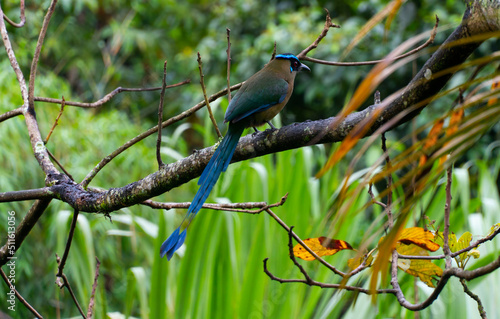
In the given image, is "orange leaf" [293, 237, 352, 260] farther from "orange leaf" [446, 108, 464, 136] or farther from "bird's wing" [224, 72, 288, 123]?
"bird's wing" [224, 72, 288, 123]

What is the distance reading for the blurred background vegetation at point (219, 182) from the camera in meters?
1.91

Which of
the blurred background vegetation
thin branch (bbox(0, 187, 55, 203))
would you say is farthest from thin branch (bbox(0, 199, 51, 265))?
the blurred background vegetation

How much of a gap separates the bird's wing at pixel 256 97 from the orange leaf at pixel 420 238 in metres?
0.91

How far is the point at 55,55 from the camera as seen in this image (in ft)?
19.6

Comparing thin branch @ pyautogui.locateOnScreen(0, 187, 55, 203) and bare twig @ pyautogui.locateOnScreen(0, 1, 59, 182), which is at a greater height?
bare twig @ pyautogui.locateOnScreen(0, 1, 59, 182)

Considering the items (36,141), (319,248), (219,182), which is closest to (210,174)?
(319,248)

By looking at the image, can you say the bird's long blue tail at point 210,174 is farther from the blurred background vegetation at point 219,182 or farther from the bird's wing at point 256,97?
the bird's wing at point 256,97

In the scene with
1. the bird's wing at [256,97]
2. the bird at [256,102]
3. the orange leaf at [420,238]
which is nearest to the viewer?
the orange leaf at [420,238]

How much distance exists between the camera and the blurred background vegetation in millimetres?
1913

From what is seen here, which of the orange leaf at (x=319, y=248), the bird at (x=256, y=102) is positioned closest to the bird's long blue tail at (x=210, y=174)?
the bird at (x=256, y=102)

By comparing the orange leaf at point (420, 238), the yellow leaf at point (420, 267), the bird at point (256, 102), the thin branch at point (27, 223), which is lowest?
the yellow leaf at point (420, 267)

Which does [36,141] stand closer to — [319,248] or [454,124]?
[319,248]

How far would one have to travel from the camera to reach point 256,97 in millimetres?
1897

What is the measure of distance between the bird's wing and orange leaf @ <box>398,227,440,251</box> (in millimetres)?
912
